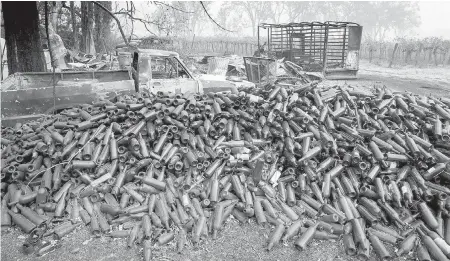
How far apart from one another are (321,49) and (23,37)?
13.8m

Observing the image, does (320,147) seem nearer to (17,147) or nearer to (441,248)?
(441,248)

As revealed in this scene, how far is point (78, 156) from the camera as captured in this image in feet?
16.5

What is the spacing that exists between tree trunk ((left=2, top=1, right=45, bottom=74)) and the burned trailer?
1142 cm

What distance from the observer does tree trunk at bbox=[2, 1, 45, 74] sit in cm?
810

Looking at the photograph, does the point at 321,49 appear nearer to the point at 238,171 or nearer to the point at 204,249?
the point at 238,171

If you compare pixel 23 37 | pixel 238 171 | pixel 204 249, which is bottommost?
pixel 204 249

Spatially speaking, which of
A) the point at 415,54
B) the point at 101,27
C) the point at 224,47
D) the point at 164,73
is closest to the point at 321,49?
the point at 164,73

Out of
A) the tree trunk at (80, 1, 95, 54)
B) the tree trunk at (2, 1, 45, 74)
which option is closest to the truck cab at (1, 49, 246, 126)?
the tree trunk at (2, 1, 45, 74)

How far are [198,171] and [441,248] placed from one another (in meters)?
3.43

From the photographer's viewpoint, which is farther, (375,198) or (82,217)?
(375,198)

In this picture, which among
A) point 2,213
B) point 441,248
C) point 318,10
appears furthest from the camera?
point 318,10

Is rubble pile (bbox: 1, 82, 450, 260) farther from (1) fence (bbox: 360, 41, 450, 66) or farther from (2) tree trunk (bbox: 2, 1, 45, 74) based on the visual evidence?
(1) fence (bbox: 360, 41, 450, 66)

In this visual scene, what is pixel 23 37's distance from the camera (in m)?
8.33

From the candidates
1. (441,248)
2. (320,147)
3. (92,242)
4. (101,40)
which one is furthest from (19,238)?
(101,40)
